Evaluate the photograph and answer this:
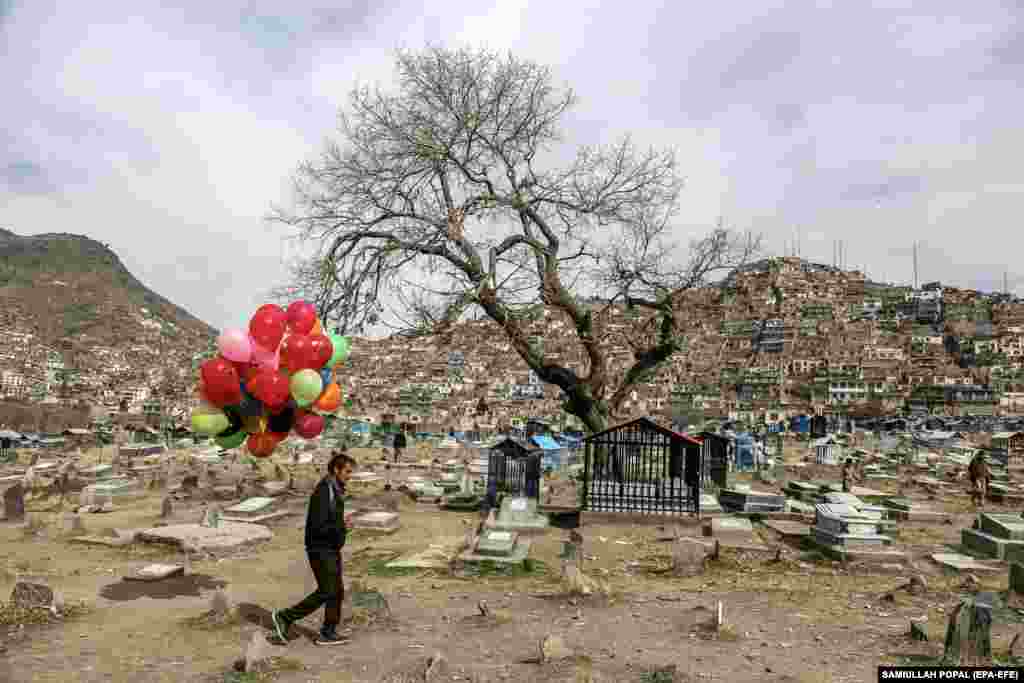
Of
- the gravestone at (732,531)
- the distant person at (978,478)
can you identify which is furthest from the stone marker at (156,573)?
the distant person at (978,478)

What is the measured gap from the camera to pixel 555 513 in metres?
13.6

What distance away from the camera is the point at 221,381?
270 inches

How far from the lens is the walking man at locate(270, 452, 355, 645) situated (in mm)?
5488

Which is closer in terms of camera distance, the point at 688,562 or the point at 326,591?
the point at 326,591

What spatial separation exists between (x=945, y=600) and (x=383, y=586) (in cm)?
595

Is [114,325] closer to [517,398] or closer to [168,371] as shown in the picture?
[168,371]

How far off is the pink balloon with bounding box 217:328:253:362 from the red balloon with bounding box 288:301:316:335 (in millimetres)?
495

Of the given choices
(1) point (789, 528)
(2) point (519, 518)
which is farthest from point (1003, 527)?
(2) point (519, 518)

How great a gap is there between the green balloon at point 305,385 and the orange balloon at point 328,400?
40 cm

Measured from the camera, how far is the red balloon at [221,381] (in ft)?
22.4

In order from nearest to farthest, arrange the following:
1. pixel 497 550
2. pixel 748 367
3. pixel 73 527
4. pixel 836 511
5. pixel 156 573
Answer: pixel 156 573 → pixel 497 550 → pixel 836 511 → pixel 73 527 → pixel 748 367

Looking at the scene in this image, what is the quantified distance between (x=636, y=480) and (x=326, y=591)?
9446 mm

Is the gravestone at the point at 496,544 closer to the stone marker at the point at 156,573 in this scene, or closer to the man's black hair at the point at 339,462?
the stone marker at the point at 156,573

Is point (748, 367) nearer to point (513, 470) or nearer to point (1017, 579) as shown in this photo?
point (513, 470)
